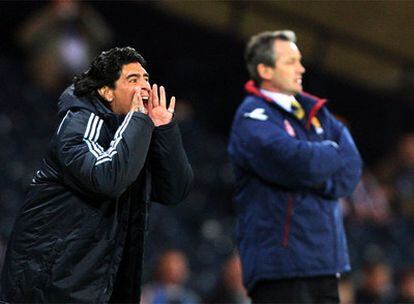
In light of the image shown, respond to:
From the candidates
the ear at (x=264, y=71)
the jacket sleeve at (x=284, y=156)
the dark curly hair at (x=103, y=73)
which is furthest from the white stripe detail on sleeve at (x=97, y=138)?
the ear at (x=264, y=71)

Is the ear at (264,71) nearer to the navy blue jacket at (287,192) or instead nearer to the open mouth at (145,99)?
the navy blue jacket at (287,192)

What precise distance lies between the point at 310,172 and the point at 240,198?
0.45m

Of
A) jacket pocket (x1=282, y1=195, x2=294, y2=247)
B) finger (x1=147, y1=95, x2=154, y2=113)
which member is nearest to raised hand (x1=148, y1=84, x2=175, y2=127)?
finger (x1=147, y1=95, x2=154, y2=113)

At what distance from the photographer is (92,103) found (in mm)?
3842

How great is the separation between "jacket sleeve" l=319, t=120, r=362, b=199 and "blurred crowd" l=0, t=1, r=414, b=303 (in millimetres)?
2609

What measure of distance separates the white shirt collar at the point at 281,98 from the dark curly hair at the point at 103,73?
133 cm

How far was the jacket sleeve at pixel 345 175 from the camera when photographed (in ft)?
16.2

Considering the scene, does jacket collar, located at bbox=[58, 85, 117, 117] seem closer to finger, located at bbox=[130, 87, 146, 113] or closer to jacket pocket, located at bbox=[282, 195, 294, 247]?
finger, located at bbox=[130, 87, 146, 113]

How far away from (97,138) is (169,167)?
364mm

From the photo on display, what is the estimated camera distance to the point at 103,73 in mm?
3906

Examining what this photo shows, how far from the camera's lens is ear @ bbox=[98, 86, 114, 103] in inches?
154

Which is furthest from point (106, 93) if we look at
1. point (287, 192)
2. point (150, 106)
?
point (287, 192)

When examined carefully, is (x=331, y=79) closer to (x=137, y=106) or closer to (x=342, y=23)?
(x=342, y=23)

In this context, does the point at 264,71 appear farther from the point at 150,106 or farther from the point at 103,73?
the point at 103,73
